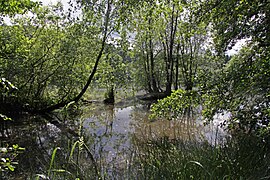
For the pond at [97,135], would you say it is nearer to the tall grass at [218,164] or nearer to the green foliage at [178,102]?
the green foliage at [178,102]

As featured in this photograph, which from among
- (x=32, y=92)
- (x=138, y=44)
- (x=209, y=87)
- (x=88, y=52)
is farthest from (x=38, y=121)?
(x=138, y=44)

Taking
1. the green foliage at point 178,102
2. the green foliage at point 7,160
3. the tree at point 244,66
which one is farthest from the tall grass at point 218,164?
the green foliage at point 7,160

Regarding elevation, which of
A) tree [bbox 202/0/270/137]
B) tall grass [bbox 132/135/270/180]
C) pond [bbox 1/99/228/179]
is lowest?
pond [bbox 1/99/228/179]

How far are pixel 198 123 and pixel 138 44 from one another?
14.3 metres

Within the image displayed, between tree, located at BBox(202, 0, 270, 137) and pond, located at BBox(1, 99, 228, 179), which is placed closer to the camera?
tree, located at BBox(202, 0, 270, 137)

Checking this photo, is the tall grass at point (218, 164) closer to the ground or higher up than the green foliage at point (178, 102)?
closer to the ground

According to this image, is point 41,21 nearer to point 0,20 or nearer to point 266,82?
point 0,20

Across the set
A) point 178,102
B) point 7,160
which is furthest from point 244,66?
point 7,160

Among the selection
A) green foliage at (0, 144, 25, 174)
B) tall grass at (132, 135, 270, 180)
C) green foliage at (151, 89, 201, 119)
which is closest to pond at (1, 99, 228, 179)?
green foliage at (151, 89, 201, 119)

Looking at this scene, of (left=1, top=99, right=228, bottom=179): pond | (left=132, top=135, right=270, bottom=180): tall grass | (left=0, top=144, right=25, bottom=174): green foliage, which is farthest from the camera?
(left=1, top=99, right=228, bottom=179): pond

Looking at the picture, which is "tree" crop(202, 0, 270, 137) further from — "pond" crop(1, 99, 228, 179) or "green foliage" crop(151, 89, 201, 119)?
"pond" crop(1, 99, 228, 179)

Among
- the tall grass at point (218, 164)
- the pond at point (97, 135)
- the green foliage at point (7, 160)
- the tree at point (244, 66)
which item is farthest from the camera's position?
the pond at point (97, 135)

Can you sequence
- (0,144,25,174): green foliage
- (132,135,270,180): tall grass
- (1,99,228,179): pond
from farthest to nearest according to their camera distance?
(1,99,228,179): pond < (132,135,270,180): tall grass < (0,144,25,174): green foliage

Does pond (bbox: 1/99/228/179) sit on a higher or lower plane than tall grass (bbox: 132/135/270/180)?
lower
